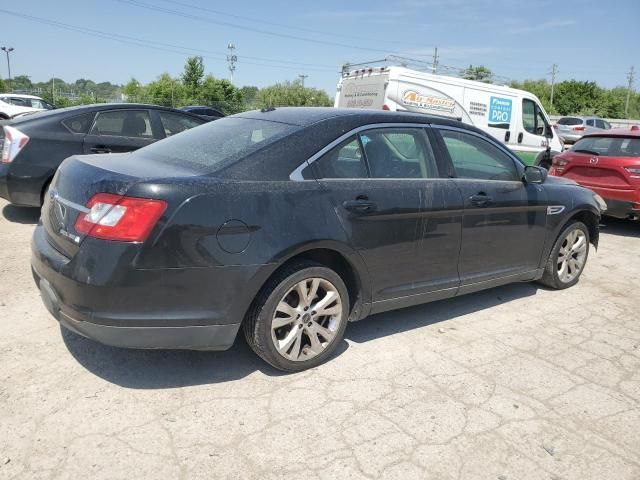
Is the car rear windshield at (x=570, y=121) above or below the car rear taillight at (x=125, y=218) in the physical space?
above

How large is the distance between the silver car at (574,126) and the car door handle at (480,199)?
26.9 metres

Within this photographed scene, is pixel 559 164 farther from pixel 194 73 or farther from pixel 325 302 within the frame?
pixel 194 73

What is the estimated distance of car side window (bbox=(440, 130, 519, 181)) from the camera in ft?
13.4

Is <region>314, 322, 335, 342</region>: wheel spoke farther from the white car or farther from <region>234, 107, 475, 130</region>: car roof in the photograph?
the white car

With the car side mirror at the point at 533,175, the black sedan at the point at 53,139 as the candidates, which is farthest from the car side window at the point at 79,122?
the car side mirror at the point at 533,175

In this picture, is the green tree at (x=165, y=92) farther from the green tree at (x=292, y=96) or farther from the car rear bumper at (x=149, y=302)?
the car rear bumper at (x=149, y=302)

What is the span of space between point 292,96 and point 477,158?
5627cm

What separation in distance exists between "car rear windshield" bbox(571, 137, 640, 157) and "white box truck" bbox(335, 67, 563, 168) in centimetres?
343

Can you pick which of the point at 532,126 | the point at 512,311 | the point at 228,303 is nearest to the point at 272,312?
the point at 228,303

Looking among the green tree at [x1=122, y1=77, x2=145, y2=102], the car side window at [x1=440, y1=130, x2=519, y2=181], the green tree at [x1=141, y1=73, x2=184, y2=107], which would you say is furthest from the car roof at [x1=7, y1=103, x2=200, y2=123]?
the green tree at [x1=122, y1=77, x2=145, y2=102]

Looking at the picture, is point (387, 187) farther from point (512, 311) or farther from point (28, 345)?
point (28, 345)

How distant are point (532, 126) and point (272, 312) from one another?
468 inches

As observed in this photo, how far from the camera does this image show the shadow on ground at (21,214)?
21.5 ft

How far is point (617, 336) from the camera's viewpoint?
165 inches
